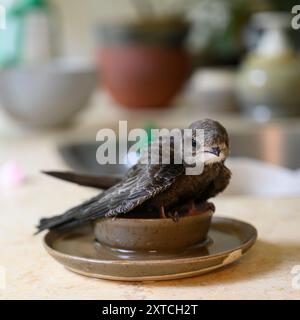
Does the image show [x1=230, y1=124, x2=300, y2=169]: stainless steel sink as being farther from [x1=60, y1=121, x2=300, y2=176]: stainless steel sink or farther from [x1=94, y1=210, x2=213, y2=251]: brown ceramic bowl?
[x1=94, y1=210, x2=213, y2=251]: brown ceramic bowl

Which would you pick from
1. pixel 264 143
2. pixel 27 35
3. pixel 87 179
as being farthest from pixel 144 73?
pixel 87 179

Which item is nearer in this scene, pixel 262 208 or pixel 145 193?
pixel 145 193

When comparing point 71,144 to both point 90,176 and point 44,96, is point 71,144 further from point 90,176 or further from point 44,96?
point 90,176

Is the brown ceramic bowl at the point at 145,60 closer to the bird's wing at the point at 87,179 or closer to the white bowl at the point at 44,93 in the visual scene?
the white bowl at the point at 44,93

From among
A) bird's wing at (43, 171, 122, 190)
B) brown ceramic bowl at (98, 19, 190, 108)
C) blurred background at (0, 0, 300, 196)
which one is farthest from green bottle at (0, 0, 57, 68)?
bird's wing at (43, 171, 122, 190)

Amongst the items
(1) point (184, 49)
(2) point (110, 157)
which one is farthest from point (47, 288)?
(1) point (184, 49)

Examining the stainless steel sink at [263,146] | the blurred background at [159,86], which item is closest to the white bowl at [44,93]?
the blurred background at [159,86]
